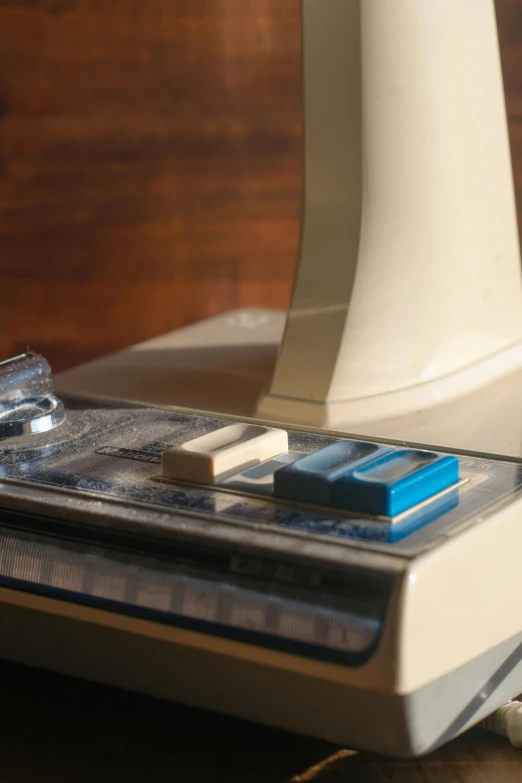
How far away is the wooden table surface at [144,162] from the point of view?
3.21 feet

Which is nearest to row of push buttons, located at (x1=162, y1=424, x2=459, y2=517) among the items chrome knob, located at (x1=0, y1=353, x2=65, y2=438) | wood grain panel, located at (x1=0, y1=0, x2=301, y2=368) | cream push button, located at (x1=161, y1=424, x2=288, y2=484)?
cream push button, located at (x1=161, y1=424, x2=288, y2=484)

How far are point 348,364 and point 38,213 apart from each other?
1.68 ft

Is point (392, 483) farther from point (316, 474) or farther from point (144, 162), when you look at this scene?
point (144, 162)

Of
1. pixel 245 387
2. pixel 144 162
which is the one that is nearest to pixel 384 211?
pixel 245 387

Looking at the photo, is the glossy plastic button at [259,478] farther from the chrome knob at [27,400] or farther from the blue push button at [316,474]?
the chrome knob at [27,400]

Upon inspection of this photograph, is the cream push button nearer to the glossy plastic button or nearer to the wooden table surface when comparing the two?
the glossy plastic button

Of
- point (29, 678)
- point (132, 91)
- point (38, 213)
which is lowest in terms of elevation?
point (29, 678)

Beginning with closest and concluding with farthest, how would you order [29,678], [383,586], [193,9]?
[383,586] → [29,678] → [193,9]

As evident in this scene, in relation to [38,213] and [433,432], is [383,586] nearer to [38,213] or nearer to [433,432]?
[433,432]

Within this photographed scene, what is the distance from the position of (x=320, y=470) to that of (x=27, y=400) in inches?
8.3

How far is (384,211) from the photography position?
0.62m

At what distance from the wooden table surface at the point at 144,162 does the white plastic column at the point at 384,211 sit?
335 mm

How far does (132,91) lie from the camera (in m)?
1.00

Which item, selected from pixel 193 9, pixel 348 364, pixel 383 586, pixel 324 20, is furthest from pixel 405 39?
pixel 193 9
